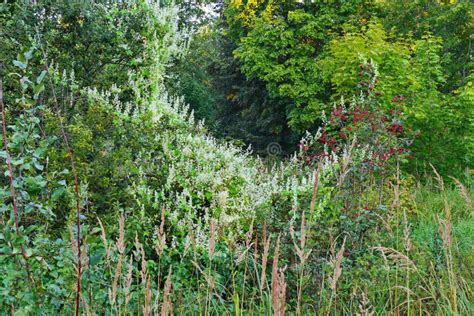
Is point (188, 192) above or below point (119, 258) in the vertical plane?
below

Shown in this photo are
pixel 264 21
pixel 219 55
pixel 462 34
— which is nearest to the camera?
pixel 462 34

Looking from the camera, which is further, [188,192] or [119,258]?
[188,192]

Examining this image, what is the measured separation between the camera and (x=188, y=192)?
4012 millimetres

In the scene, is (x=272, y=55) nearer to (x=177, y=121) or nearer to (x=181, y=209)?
(x=177, y=121)

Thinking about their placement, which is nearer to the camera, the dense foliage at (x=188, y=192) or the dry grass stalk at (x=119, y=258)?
the dry grass stalk at (x=119, y=258)

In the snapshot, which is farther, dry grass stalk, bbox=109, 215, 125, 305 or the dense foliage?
the dense foliage

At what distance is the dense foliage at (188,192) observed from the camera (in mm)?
1938

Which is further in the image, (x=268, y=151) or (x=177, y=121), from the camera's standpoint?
(x=268, y=151)

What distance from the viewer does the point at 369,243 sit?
3869mm

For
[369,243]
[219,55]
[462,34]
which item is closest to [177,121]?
[369,243]

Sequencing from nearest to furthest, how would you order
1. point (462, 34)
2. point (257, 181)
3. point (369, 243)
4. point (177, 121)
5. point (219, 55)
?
point (369, 243) → point (257, 181) → point (177, 121) → point (462, 34) → point (219, 55)

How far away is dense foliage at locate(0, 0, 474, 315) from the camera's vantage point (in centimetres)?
194

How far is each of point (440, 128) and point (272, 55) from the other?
6.27 meters

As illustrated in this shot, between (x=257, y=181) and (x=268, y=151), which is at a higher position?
(x=257, y=181)
